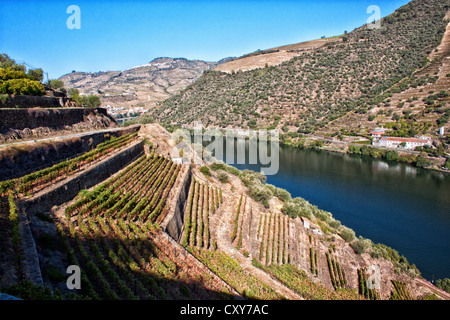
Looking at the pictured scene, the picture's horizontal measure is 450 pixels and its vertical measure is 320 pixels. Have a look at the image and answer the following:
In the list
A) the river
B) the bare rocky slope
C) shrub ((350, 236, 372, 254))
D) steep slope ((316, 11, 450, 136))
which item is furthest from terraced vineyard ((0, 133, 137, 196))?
steep slope ((316, 11, 450, 136))

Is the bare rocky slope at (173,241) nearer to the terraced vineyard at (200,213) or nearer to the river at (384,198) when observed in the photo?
the terraced vineyard at (200,213)

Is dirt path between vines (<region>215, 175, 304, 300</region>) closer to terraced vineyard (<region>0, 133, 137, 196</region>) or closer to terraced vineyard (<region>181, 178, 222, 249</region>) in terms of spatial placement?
terraced vineyard (<region>181, 178, 222, 249</region>)

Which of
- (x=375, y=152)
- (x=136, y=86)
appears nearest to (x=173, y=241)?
(x=375, y=152)

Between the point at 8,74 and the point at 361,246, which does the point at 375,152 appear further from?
the point at 8,74

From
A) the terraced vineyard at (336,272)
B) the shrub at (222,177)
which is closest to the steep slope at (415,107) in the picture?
the shrub at (222,177)
